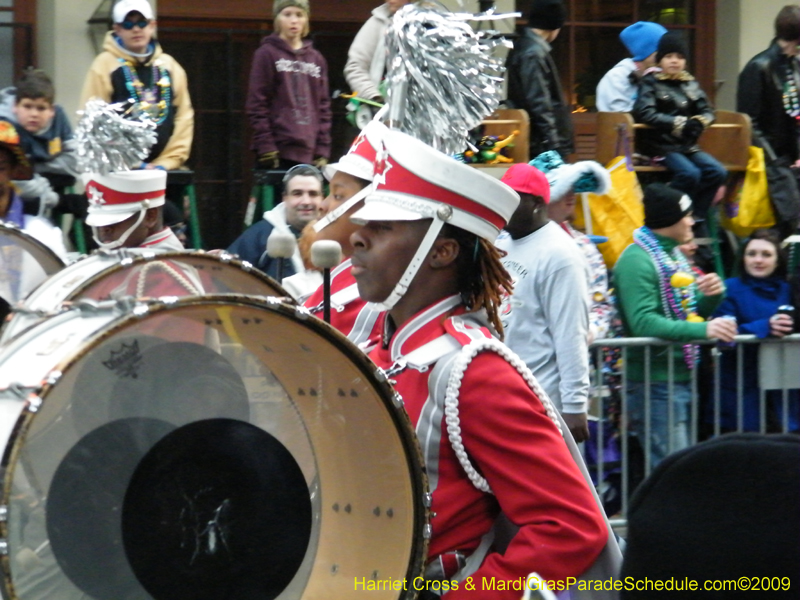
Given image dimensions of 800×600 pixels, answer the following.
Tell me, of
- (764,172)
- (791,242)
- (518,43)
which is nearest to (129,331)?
(791,242)

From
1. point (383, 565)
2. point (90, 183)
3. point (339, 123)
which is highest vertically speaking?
point (339, 123)

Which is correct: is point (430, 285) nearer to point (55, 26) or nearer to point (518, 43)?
point (518, 43)

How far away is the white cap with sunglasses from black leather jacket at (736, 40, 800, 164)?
3863mm

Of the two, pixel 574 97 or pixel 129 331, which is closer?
pixel 129 331

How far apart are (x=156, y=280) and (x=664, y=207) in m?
3.47

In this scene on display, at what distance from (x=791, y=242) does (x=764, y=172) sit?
6.35ft

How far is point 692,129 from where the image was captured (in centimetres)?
784

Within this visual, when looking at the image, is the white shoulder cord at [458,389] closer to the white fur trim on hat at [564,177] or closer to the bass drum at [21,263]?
the bass drum at [21,263]

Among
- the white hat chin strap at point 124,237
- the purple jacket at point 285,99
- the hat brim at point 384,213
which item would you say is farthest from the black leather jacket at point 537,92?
the hat brim at point 384,213

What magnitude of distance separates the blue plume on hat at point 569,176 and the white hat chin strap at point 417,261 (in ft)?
10.2

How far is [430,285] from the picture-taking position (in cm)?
263

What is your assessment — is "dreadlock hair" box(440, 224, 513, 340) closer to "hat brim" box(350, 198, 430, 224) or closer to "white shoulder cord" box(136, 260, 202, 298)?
"hat brim" box(350, 198, 430, 224)

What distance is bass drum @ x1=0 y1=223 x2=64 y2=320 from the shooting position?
385 centimetres

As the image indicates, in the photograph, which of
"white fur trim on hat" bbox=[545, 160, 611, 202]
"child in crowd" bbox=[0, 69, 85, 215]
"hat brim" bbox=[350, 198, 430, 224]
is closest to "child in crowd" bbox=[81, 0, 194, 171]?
"child in crowd" bbox=[0, 69, 85, 215]
